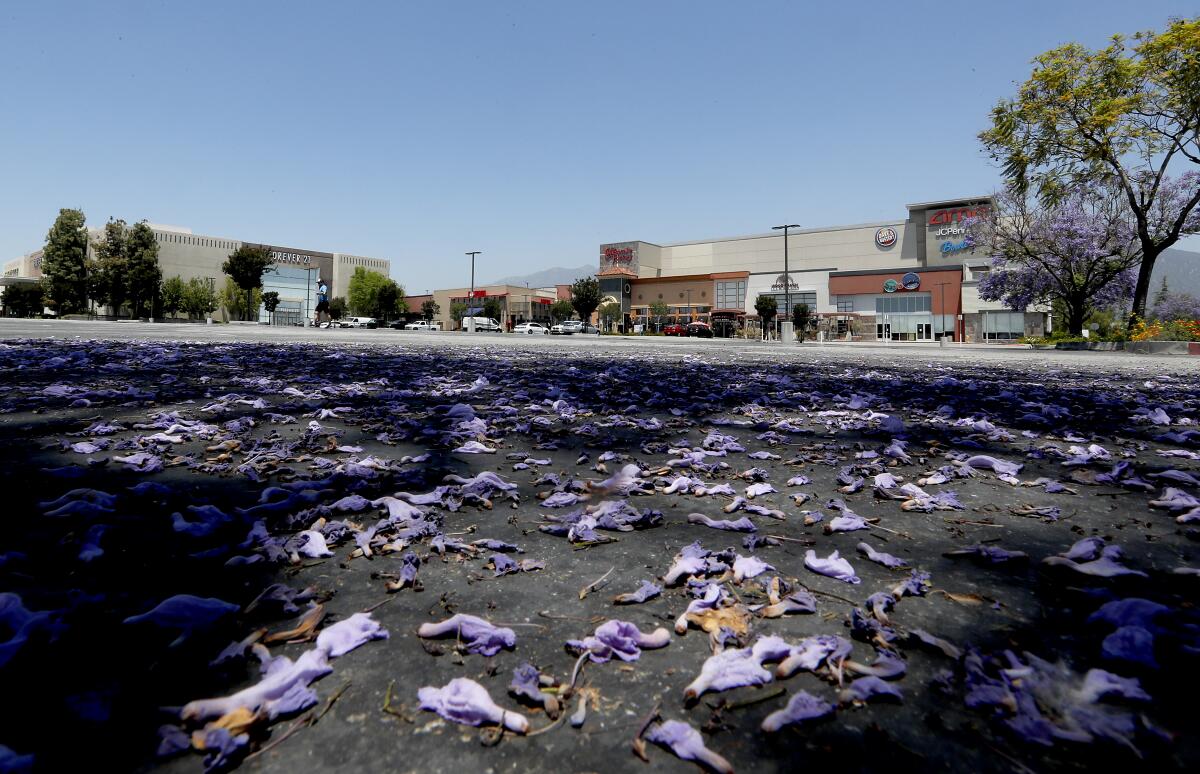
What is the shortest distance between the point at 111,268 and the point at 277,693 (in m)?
92.9

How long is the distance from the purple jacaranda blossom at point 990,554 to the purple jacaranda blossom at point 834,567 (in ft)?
1.64

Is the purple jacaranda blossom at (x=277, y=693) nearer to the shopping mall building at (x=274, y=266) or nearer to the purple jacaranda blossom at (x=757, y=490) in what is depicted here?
the purple jacaranda blossom at (x=757, y=490)

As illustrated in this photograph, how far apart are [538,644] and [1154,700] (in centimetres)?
150

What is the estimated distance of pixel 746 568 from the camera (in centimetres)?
216

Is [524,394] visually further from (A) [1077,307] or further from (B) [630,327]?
(B) [630,327]

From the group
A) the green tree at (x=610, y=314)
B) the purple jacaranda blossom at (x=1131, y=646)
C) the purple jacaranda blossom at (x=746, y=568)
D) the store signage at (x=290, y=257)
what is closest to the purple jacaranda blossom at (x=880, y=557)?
the purple jacaranda blossom at (x=746, y=568)

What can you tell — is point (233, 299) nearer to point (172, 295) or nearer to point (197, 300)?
point (197, 300)

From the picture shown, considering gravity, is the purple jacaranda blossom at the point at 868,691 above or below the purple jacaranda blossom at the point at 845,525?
below

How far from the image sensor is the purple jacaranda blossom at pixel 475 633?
1.69 m

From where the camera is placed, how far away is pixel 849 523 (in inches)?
105

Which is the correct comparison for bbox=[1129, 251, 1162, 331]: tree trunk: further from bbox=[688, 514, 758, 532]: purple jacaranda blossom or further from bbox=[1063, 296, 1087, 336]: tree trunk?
bbox=[688, 514, 758, 532]: purple jacaranda blossom

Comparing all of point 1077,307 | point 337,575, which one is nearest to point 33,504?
point 337,575

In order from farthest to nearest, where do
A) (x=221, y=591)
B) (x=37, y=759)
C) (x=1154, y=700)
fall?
(x=221, y=591), (x=1154, y=700), (x=37, y=759)

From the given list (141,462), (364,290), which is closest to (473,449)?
(141,462)
